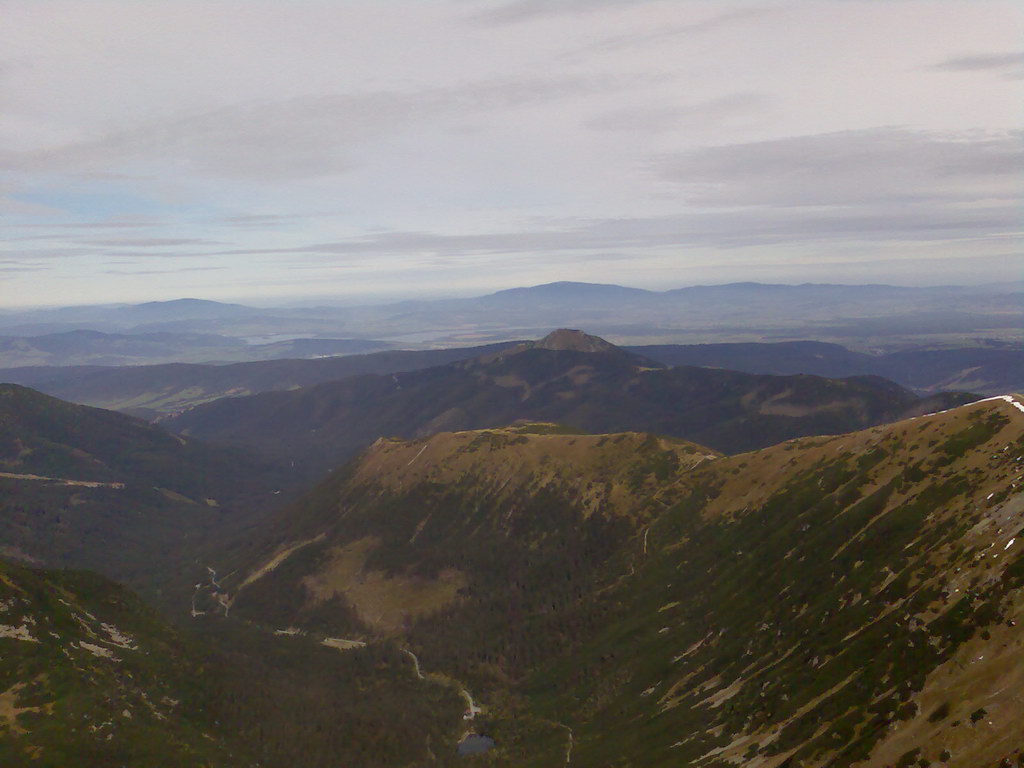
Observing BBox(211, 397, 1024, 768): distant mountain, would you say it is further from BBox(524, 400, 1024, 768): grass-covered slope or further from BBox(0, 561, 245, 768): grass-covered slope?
BBox(0, 561, 245, 768): grass-covered slope

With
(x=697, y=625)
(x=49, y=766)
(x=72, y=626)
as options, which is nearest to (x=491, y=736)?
(x=697, y=625)

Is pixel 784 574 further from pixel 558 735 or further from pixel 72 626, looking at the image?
pixel 72 626

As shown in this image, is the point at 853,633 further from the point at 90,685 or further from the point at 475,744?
the point at 90,685

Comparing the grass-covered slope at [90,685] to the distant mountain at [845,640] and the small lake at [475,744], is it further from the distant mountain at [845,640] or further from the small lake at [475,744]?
the distant mountain at [845,640]

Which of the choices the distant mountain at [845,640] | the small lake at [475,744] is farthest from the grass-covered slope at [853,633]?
the small lake at [475,744]

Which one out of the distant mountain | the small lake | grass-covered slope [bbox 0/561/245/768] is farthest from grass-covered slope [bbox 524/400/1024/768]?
grass-covered slope [bbox 0/561/245/768]

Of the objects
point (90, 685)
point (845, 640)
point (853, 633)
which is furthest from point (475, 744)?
point (853, 633)
